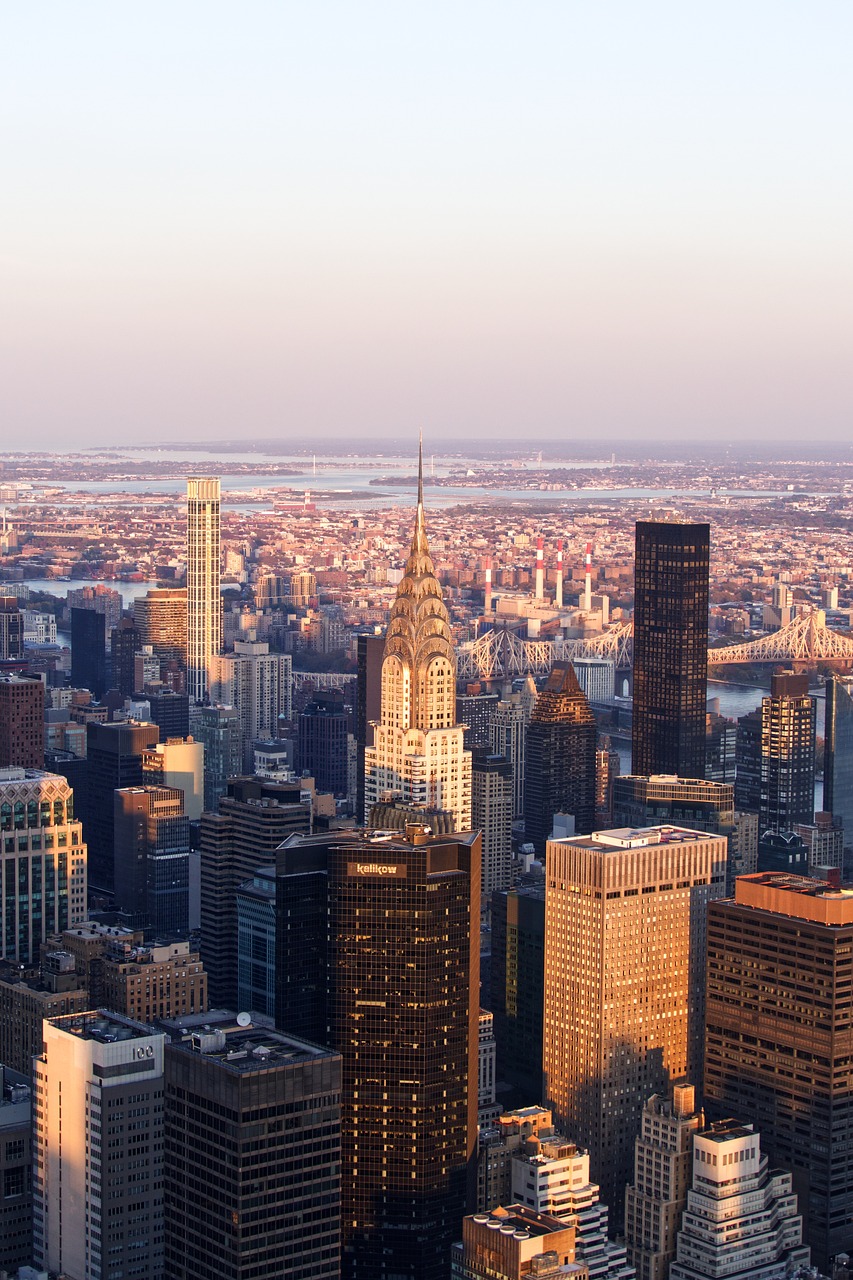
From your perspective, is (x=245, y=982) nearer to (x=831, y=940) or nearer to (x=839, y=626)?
(x=831, y=940)

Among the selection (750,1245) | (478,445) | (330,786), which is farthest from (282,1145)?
(478,445)

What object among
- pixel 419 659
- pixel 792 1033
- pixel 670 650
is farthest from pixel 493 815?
pixel 792 1033

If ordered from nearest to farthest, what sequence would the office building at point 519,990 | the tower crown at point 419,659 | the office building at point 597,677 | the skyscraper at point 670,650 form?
the office building at point 519,990 < the tower crown at point 419,659 < the skyscraper at point 670,650 < the office building at point 597,677

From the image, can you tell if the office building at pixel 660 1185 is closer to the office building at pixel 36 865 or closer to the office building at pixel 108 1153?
the office building at pixel 108 1153

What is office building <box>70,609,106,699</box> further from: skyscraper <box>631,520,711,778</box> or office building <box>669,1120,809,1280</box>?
office building <box>669,1120,809,1280</box>

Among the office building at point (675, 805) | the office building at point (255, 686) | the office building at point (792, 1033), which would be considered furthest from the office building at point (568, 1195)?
the office building at point (255, 686)

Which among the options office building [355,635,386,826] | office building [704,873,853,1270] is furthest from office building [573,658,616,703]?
office building [704,873,853,1270]

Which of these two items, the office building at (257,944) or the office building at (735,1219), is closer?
the office building at (735,1219)
